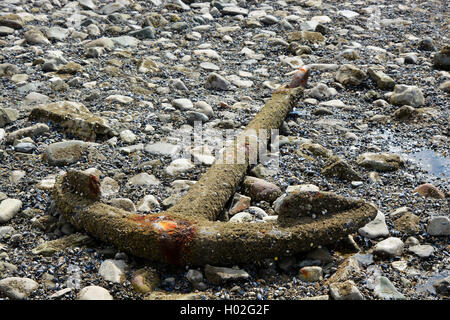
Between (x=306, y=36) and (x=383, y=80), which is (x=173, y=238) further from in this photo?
(x=306, y=36)

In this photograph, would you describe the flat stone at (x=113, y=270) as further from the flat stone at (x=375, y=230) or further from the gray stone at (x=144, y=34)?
the gray stone at (x=144, y=34)

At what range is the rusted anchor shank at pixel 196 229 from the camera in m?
3.03

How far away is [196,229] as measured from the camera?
306 centimetres

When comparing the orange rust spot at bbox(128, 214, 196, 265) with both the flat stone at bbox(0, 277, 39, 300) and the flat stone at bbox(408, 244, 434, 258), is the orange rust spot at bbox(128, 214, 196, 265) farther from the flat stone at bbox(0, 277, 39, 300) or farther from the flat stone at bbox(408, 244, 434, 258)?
the flat stone at bbox(408, 244, 434, 258)

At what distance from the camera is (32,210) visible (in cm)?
370

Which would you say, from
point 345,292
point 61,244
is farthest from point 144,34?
point 345,292

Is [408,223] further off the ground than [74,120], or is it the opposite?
[74,120]

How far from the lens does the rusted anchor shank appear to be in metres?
3.03

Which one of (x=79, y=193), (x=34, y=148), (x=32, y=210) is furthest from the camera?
(x=34, y=148)

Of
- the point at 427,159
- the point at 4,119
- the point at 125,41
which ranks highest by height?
the point at 125,41

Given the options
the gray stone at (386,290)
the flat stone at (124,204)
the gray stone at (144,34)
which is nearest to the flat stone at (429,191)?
the gray stone at (386,290)

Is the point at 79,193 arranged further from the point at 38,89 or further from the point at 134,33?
the point at 134,33

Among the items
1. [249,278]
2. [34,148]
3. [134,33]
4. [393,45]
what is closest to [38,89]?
[34,148]

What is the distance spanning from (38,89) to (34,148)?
1503mm
